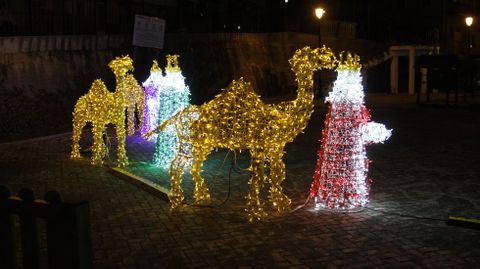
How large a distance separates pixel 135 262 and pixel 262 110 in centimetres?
267

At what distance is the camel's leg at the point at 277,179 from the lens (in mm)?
7418

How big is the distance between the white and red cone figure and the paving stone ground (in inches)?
13.0

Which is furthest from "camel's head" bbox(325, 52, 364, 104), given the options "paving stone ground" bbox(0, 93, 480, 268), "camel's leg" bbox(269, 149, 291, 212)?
"paving stone ground" bbox(0, 93, 480, 268)

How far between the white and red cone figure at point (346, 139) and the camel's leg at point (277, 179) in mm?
626

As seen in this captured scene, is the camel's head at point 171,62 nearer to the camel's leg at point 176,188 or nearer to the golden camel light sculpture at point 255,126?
the golden camel light sculpture at point 255,126

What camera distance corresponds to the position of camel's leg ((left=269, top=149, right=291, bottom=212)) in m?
7.42

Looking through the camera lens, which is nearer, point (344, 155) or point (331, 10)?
point (344, 155)

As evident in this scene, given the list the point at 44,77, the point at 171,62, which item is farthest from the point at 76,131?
the point at 44,77

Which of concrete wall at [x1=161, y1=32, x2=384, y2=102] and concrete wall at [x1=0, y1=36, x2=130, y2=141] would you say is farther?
concrete wall at [x1=161, y1=32, x2=384, y2=102]

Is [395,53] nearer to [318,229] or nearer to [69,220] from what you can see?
[318,229]

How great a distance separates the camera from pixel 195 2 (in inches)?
1481

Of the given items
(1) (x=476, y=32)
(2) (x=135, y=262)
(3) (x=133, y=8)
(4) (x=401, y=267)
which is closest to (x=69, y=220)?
(2) (x=135, y=262)

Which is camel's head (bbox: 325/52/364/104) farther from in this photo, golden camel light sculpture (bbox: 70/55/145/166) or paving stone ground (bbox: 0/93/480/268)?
golden camel light sculpture (bbox: 70/55/145/166)

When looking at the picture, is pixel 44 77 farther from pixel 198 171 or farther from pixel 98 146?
pixel 198 171
